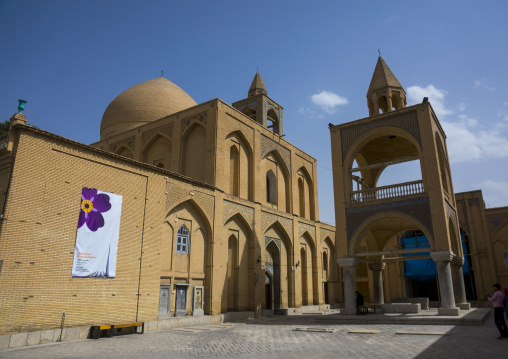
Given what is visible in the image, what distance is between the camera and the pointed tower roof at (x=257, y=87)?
24438 mm

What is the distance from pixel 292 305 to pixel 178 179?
407 inches

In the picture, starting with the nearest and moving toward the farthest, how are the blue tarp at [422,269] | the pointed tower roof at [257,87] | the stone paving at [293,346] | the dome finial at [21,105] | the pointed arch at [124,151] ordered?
the stone paving at [293,346] → the dome finial at [21,105] → the pointed arch at [124,151] → the pointed tower roof at [257,87] → the blue tarp at [422,269]

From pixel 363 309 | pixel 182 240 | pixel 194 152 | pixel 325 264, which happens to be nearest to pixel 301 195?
pixel 325 264

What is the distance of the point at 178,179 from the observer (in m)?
15.1

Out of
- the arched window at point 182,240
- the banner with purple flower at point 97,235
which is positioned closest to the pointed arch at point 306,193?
the arched window at point 182,240

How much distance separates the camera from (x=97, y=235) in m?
11.8

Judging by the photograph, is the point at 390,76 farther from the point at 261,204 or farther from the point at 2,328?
the point at 2,328

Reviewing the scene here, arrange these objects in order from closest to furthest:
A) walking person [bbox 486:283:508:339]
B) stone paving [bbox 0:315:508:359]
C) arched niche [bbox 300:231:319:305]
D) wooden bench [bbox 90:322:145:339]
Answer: stone paving [bbox 0:315:508:359]
walking person [bbox 486:283:508:339]
wooden bench [bbox 90:322:145:339]
arched niche [bbox 300:231:319:305]

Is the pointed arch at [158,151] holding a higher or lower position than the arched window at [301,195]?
higher

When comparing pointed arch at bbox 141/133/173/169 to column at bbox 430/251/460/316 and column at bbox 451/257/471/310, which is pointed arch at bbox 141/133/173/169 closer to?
column at bbox 430/251/460/316

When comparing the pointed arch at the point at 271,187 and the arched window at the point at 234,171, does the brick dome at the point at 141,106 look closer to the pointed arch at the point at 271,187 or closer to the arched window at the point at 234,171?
the arched window at the point at 234,171

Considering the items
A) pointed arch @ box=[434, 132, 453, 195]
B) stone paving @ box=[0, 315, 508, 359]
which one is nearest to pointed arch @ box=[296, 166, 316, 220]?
pointed arch @ box=[434, 132, 453, 195]

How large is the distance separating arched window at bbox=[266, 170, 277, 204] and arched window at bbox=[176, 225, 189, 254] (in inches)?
293

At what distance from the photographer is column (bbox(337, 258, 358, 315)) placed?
15.2 meters
